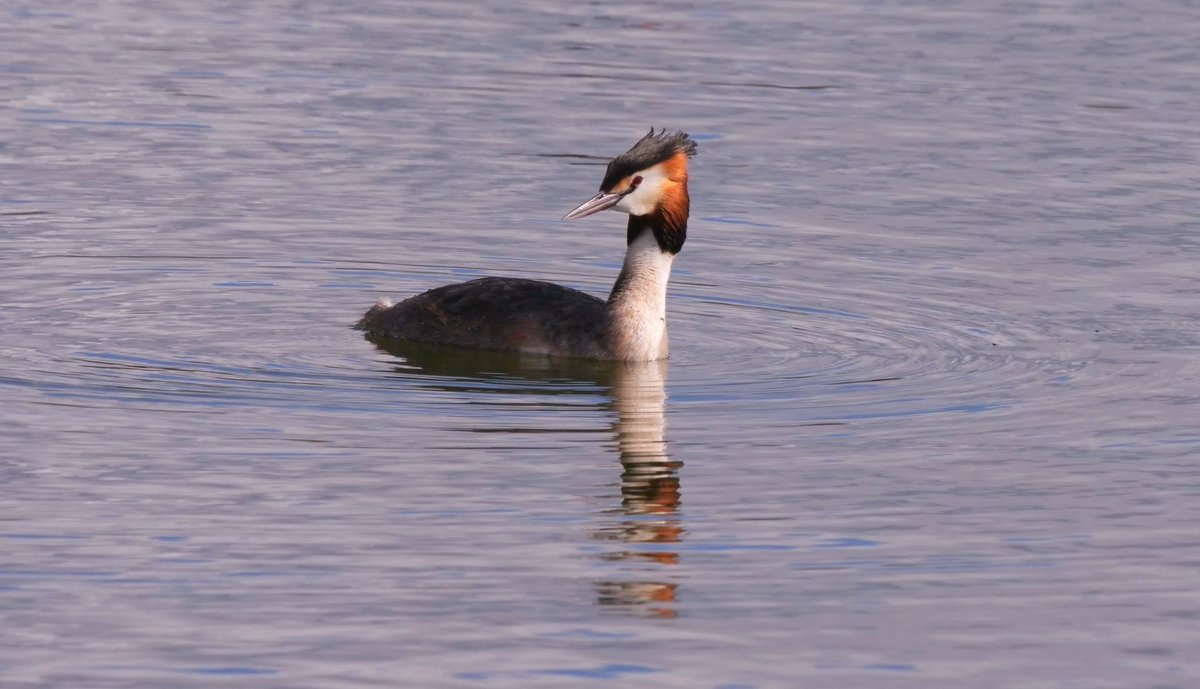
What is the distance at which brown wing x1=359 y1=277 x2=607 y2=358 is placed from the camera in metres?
14.4

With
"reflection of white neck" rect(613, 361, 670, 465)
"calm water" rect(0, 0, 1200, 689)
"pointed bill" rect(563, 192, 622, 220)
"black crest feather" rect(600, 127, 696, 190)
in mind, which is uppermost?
"black crest feather" rect(600, 127, 696, 190)

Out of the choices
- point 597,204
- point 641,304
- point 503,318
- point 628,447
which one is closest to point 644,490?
point 628,447

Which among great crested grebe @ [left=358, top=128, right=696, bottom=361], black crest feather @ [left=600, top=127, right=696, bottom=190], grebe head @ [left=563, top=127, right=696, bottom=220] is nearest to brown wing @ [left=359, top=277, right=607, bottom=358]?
great crested grebe @ [left=358, top=128, right=696, bottom=361]

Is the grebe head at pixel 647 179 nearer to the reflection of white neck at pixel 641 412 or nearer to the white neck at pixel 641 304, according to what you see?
the white neck at pixel 641 304

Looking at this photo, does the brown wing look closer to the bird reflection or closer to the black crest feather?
the bird reflection

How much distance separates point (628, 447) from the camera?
39.2ft

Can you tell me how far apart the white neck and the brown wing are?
119 millimetres

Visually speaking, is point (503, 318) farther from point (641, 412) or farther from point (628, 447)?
point (628, 447)

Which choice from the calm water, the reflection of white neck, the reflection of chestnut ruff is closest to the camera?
the calm water

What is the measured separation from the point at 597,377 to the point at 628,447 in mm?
2058

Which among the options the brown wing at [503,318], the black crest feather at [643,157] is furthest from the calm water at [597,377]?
the black crest feather at [643,157]

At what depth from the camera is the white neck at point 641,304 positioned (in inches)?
562

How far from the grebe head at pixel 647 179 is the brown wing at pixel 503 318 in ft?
2.47

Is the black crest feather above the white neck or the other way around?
above
